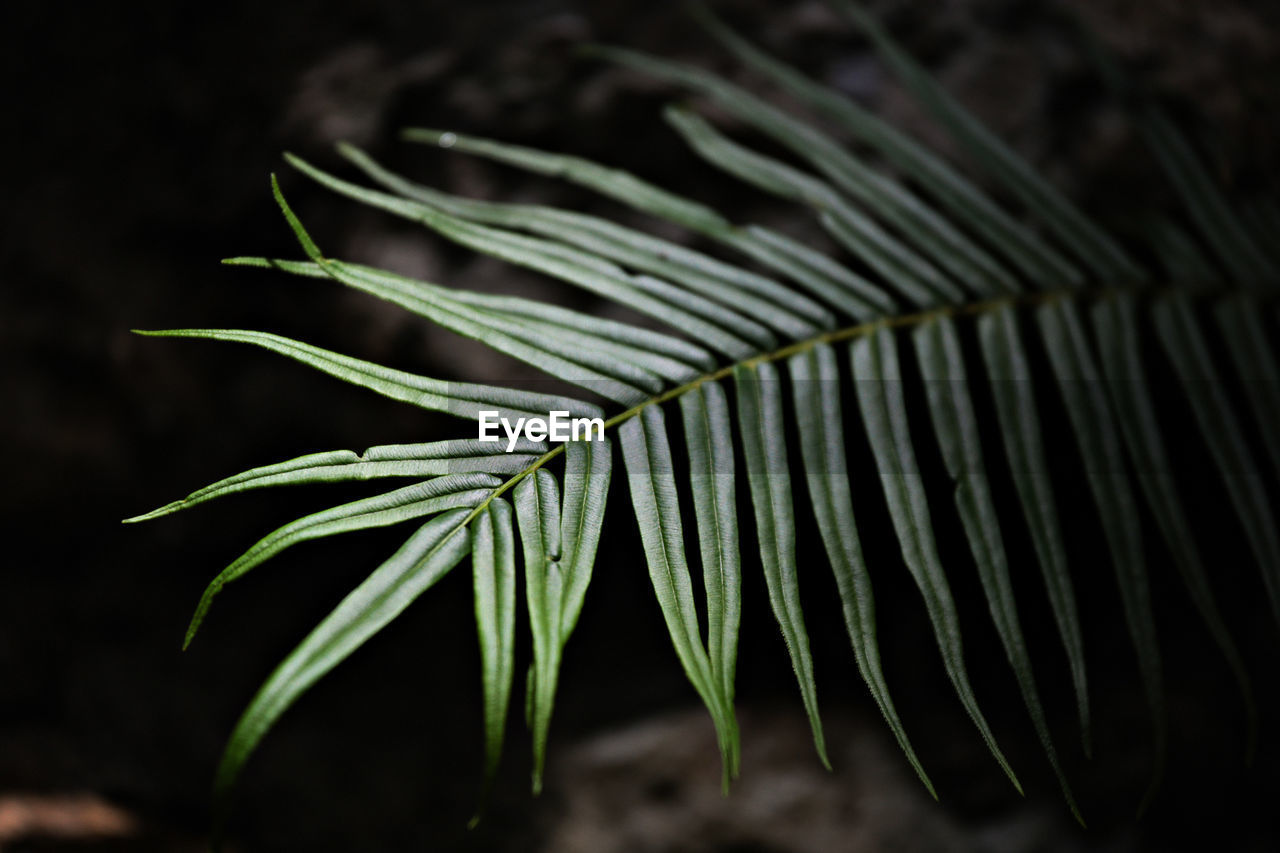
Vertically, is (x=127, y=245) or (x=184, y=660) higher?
(x=127, y=245)

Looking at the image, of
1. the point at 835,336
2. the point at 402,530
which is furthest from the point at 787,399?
the point at 402,530

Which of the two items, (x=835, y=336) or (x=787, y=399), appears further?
(x=787, y=399)

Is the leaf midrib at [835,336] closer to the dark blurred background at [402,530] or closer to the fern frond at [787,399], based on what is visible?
the fern frond at [787,399]

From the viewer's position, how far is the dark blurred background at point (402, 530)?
1.14m

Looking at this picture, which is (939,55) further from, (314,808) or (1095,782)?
(314,808)

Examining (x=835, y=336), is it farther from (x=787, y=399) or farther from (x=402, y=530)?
(x=402, y=530)

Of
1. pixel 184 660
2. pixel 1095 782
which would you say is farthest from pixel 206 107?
pixel 1095 782

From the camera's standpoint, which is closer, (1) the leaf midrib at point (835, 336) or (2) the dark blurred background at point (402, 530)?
(1) the leaf midrib at point (835, 336)

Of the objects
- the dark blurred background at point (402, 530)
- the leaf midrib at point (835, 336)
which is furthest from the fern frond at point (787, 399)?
the dark blurred background at point (402, 530)

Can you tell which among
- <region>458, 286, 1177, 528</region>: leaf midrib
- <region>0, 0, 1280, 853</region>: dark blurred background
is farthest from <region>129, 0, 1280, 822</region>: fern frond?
<region>0, 0, 1280, 853</region>: dark blurred background

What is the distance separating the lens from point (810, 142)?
1.00 m

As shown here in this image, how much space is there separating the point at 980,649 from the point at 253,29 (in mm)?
1563

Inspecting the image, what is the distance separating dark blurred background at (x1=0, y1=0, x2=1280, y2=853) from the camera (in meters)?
1.14

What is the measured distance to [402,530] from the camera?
45.2 inches
